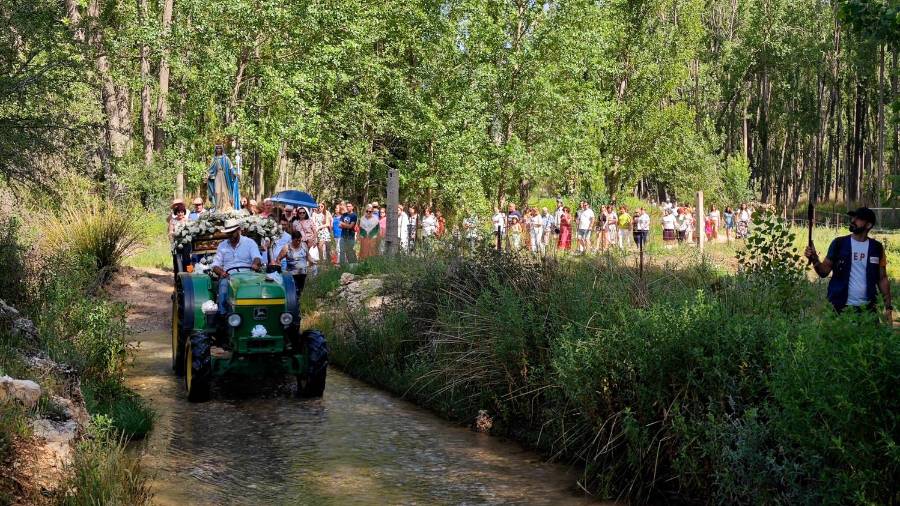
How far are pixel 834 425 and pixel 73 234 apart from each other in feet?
54.5

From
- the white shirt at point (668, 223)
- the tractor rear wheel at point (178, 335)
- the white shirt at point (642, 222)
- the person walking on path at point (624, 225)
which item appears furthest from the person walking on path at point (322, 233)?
the tractor rear wheel at point (178, 335)

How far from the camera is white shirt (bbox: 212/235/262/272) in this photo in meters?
11.2

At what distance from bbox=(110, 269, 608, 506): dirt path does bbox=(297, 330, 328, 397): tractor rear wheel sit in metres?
0.16

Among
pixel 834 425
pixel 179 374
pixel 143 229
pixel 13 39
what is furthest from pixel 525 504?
pixel 143 229

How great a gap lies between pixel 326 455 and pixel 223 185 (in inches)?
391

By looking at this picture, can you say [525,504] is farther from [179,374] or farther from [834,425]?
[179,374]

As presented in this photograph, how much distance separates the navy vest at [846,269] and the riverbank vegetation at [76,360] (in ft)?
19.2

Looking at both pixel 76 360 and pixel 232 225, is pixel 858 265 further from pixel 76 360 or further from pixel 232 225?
pixel 76 360

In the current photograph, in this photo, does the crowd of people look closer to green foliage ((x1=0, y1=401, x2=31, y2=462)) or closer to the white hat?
the white hat

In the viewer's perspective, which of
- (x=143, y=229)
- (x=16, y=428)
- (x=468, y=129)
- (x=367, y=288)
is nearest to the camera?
(x=16, y=428)

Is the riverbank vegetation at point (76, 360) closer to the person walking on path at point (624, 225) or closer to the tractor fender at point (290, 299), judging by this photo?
the tractor fender at point (290, 299)

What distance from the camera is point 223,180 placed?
17.4 meters

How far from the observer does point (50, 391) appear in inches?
268

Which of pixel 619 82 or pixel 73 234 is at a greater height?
pixel 619 82
